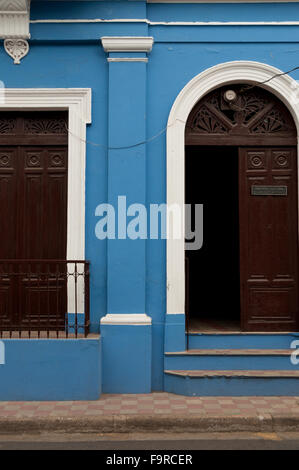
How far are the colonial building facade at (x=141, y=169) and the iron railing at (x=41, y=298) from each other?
2 centimetres

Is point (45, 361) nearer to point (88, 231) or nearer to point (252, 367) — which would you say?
point (88, 231)

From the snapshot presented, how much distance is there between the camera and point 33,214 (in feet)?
20.9

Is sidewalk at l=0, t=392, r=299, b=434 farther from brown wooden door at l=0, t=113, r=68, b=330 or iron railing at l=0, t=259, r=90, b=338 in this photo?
brown wooden door at l=0, t=113, r=68, b=330

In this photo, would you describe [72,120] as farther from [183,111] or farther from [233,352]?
[233,352]

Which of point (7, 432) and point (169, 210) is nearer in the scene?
point (7, 432)

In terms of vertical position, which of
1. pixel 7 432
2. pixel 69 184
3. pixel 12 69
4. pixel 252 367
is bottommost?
pixel 7 432

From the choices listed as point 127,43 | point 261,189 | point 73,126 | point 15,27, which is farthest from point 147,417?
point 15,27

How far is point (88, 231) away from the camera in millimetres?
6137

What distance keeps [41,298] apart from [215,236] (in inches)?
205

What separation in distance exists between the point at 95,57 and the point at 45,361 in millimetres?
4017

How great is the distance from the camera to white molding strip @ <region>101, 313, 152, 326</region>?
586cm

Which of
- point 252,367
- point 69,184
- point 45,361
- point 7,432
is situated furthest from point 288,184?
point 7,432

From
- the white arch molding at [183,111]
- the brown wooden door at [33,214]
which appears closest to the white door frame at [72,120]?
the brown wooden door at [33,214]
